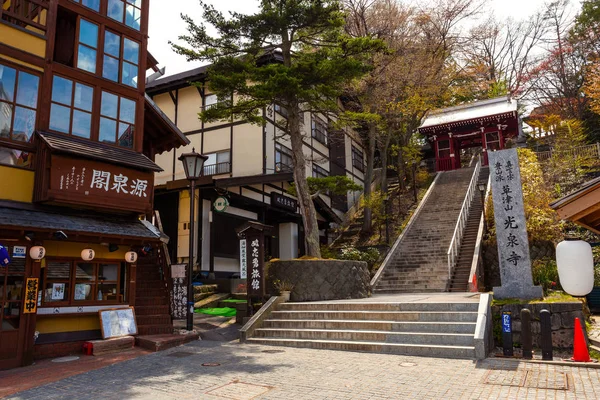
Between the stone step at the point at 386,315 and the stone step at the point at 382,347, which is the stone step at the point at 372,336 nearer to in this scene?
the stone step at the point at 382,347

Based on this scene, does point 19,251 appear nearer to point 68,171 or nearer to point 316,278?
point 68,171

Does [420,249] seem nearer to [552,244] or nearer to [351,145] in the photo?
[552,244]

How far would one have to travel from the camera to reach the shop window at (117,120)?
39.1 ft

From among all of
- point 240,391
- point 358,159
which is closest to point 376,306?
point 240,391

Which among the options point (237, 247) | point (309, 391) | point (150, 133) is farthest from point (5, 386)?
point (237, 247)

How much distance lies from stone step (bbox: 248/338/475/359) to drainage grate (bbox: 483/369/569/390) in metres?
1.15

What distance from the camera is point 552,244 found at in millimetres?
17516

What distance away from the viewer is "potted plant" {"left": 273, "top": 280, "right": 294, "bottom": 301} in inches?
503

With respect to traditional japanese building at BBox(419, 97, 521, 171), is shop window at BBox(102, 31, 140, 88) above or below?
below

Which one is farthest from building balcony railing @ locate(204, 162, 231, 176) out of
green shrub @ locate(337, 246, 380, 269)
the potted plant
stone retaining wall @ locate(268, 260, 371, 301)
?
the potted plant

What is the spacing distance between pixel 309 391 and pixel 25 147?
903cm

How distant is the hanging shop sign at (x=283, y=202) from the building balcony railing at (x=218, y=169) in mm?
2736

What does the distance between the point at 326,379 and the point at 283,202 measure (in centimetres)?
1612

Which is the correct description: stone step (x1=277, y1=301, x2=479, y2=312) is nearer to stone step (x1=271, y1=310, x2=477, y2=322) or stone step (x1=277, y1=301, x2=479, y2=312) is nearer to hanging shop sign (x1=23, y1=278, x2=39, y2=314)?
stone step (x1=271, y1=310, x2=477, y2=322)
